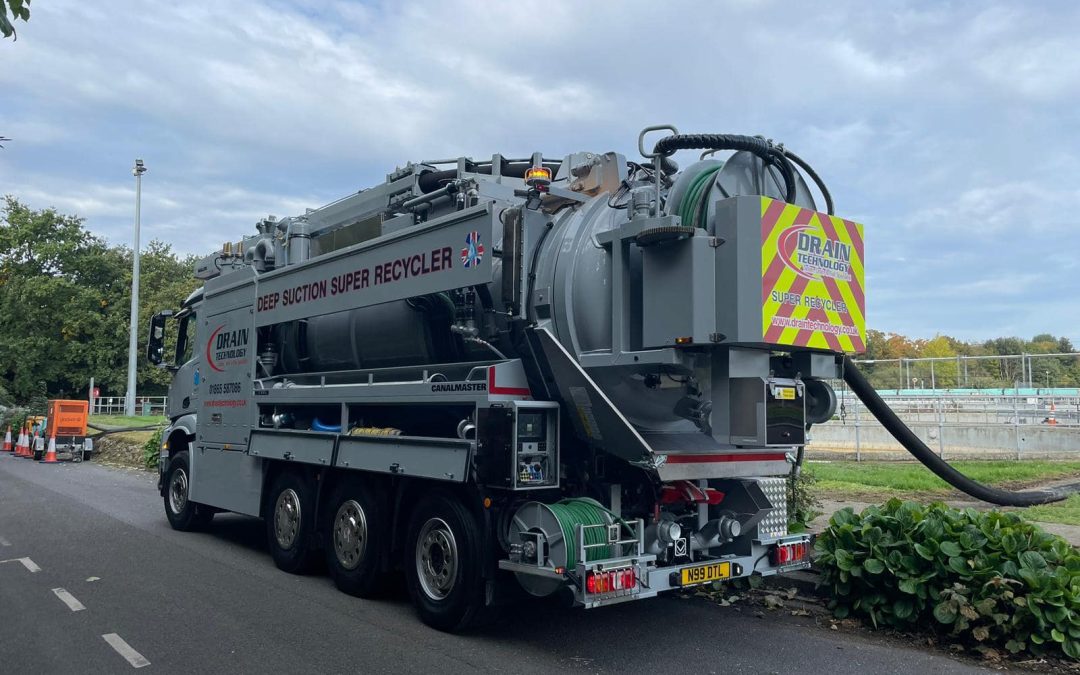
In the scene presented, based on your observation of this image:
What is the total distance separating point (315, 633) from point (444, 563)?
3.37 feet

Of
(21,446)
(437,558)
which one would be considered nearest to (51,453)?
(21,446)

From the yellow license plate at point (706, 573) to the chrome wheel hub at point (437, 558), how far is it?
1.57 meters

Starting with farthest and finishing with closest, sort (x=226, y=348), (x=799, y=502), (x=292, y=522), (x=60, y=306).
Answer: (x=60, y=306) → (x=226, y=348) → (x=292, y=522) → (x=799, y=502)

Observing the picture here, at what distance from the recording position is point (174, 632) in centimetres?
583

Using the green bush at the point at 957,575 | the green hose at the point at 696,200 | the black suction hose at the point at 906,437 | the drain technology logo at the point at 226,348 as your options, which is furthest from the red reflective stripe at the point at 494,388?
the drain technology logo at the point at 226,348

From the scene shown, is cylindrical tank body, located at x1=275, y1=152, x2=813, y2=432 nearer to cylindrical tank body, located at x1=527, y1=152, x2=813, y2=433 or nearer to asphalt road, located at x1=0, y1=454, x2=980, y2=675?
cylindrical tank body, located at x1=527, y1=152, x2=813, y2=433

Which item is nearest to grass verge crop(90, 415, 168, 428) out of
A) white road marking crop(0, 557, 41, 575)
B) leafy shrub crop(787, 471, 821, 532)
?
white road marking crop(0, 557, 41, 575)

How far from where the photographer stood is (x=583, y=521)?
17.0 ft

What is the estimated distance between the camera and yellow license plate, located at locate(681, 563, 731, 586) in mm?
5332

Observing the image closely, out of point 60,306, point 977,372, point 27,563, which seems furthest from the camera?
point 60,306

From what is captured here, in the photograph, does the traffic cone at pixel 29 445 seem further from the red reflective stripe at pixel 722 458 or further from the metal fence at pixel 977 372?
the red reflective stripe at pixel 722 458

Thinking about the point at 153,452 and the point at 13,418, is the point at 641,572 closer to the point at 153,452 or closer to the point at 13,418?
the point at 153,452

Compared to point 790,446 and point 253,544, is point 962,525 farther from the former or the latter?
point 253,544

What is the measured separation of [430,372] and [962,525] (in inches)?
162
